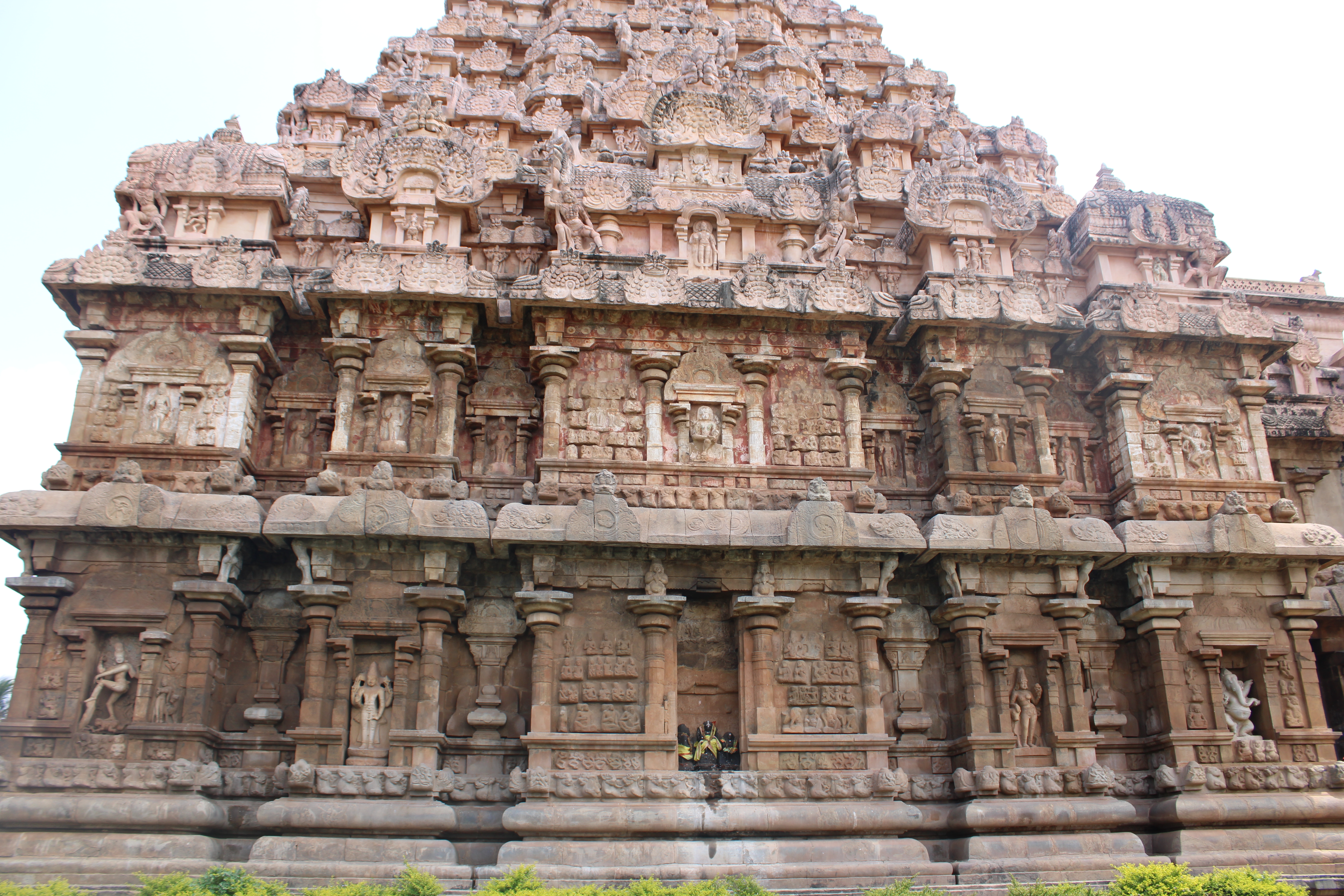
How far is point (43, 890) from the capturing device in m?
9.52

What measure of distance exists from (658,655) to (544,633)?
4.97ft

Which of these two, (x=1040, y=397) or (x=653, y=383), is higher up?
(x=1040, y=397)

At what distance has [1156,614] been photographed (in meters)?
13.9

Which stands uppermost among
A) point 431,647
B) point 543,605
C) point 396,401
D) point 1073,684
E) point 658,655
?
point 396,401

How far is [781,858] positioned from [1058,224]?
11.9m

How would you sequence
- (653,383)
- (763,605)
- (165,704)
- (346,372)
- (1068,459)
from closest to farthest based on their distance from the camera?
1. (165,704)
2. (763,605)
3. (346,372)
4. (653,383)
5. (1068,459)

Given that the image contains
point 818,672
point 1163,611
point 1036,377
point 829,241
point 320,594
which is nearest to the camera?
point 320,594

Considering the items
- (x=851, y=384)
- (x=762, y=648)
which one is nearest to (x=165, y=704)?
(x=762, y=648)

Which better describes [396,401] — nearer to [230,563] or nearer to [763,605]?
[230,563]

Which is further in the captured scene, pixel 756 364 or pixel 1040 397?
pixel 1040 397

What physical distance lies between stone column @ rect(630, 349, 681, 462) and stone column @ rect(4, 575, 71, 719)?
7.88 m

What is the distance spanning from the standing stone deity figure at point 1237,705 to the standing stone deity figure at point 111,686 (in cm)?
1471

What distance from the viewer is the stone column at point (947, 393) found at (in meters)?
14.6

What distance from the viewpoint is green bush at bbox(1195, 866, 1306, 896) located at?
32.6 feet
